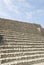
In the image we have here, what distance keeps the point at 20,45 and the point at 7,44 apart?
0.64 m

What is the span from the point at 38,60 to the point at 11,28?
444 cm

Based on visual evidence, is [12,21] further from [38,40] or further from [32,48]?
[32,48]

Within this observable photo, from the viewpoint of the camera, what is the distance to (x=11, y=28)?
38.7 ft

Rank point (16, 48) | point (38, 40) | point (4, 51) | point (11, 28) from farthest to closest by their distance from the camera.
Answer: point (11, 28), point (38, 40), point (16, 48), point (4, 51)

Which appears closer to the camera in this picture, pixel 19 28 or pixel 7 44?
pixel 7 44

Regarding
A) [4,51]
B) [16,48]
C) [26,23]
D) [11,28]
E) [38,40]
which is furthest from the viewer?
[26,23]

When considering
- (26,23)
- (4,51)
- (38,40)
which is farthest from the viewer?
(26,23)

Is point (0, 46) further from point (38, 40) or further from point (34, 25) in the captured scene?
point (34, 25)

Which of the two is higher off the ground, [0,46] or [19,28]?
[19,28]

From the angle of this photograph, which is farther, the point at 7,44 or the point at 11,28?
the point at 11,28

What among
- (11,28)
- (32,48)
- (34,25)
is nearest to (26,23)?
(34,25)

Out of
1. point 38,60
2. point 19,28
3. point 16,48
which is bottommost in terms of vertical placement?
point 38,60

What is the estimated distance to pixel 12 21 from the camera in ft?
40.7

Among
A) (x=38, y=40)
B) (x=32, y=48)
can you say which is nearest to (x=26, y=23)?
(x=38, y=40)
